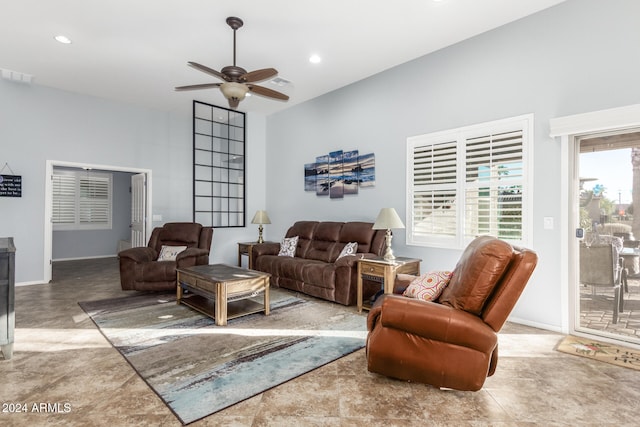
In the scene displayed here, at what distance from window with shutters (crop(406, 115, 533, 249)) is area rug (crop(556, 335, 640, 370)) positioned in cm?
100

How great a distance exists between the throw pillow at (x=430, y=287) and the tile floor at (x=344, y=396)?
580 millimetres

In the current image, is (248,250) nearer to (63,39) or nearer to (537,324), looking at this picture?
(63,39)

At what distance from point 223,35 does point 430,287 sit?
134 inches

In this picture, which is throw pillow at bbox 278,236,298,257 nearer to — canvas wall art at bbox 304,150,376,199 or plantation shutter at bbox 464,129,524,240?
canvas wall art at bbox 304,150,376,199

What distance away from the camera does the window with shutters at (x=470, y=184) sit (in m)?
3.50

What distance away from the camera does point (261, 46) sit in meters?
4.03

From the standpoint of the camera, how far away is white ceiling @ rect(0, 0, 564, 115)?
3262 mm

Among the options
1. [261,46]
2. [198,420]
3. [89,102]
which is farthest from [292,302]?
[89,102]

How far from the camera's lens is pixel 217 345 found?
286cm

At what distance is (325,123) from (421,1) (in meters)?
2.66

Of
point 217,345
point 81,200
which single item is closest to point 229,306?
point 217,345

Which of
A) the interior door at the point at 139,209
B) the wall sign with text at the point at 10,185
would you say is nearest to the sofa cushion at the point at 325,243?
the interior door at the point at 139,209

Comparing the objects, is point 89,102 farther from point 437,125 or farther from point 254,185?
point 437,125

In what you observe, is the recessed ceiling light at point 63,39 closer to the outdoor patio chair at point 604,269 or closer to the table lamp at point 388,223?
Answer: the table lamp at point 388,223
